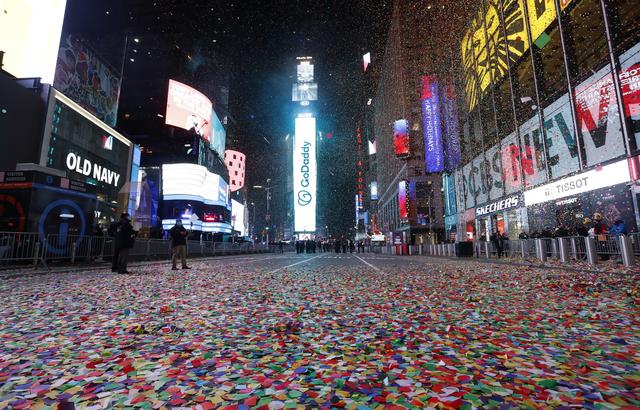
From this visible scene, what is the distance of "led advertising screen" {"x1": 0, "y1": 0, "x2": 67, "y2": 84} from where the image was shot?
2080cm

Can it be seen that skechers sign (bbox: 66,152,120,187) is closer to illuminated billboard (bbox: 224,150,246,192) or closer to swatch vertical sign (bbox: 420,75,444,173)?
swatch vertical sign (bbox: 420,75,444,173)

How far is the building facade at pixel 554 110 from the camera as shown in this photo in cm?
1917

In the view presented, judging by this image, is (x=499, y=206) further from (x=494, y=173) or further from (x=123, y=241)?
(x=123, y=241)

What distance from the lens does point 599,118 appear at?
20984mm

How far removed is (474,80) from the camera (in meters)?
36.1

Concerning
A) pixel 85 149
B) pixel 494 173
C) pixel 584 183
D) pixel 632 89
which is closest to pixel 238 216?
pixel 85 149

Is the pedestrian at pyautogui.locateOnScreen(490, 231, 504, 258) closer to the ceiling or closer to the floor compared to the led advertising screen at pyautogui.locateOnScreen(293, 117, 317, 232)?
closer to the floor

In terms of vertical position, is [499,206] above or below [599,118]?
below

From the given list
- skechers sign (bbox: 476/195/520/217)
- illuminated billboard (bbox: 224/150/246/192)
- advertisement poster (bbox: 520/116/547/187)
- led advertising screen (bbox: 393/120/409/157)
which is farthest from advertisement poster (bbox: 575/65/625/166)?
illuminated billboard (bbox: 224/150/246/192)

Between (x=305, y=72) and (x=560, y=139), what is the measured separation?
96.7 meters

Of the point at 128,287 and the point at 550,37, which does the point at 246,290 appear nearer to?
the point at 128,287

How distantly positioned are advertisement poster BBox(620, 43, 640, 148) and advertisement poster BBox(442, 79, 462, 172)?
24.3m

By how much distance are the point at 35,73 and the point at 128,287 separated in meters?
23.0

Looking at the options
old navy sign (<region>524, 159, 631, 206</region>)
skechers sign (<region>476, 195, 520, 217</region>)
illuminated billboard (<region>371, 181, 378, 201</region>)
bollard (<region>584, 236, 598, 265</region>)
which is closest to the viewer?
bollard (<region>584, 236, 598, 265</region>)
